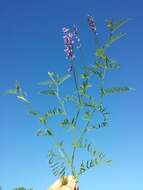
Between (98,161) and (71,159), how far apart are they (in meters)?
0.85

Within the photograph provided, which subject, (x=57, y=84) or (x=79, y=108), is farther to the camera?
(x=57, y=84)

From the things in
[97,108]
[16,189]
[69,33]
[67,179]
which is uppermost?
[69,33]

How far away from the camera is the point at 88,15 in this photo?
10.2m

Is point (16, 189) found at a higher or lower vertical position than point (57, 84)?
lower

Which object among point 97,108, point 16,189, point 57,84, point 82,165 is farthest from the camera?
point 16,189

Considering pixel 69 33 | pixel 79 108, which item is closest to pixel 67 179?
pixel 79 108

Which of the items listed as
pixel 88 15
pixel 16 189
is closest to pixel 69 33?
pixel 88 15

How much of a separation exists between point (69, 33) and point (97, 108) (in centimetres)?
212

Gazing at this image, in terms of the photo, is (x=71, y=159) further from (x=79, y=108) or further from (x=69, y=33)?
(x=69, y=33)

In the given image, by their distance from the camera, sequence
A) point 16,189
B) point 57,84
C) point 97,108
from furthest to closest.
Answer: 1. point 16,189
2. point 57,84
3. point 97,108

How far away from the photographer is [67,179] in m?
9.04

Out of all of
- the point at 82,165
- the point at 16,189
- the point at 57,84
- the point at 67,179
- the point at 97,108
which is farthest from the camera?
the point at 16,189

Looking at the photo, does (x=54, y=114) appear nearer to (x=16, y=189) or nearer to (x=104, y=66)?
(x=104, y=66)

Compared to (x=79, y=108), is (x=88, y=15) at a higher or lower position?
higher
